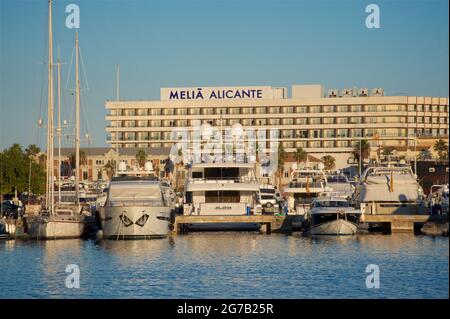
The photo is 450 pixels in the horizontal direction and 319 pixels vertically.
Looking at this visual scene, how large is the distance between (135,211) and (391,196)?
2351cm

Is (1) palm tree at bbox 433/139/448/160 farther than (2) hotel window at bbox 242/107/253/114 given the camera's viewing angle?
No

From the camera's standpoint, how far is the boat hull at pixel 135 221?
7644 cm

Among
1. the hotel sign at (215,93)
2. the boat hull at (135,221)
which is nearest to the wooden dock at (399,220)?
the boat hull at (135,221)

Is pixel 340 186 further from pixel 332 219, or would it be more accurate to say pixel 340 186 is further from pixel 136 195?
pixel 136 195

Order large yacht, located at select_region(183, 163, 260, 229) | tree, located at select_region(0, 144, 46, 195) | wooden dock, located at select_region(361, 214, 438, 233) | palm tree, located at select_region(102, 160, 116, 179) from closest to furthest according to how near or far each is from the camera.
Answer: wooden dock, located at select_region(361, 214, 438, 233)
large yacht, located at select_region(183, 163, 260, 229)
tree, located at select_region(0, 144, 46, 195)
palm tree, located at select_region(102, 160, 116, 179)

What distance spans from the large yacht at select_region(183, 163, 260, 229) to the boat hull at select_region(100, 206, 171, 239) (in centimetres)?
640

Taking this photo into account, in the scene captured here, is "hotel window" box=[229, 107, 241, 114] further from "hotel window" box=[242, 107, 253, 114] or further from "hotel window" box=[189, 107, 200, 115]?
"hotel window" box=[189, 107, 200, 115]

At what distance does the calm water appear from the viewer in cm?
5219

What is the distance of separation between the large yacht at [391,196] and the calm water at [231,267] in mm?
7945

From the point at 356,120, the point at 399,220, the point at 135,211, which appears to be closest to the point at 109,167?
the point at 356,120

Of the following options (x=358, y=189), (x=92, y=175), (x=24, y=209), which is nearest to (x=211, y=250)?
(x=358, y=189)

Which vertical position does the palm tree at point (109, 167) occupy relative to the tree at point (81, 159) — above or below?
below

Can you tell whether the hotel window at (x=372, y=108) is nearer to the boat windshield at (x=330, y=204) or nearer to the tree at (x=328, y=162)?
the tree at (x=328, y=162)

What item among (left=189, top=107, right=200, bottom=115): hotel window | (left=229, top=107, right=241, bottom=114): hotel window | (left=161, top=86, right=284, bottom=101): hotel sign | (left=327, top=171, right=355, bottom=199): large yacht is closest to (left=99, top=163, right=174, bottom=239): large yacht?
(left=327, top=171, right=355, bottom=199): large yacht
